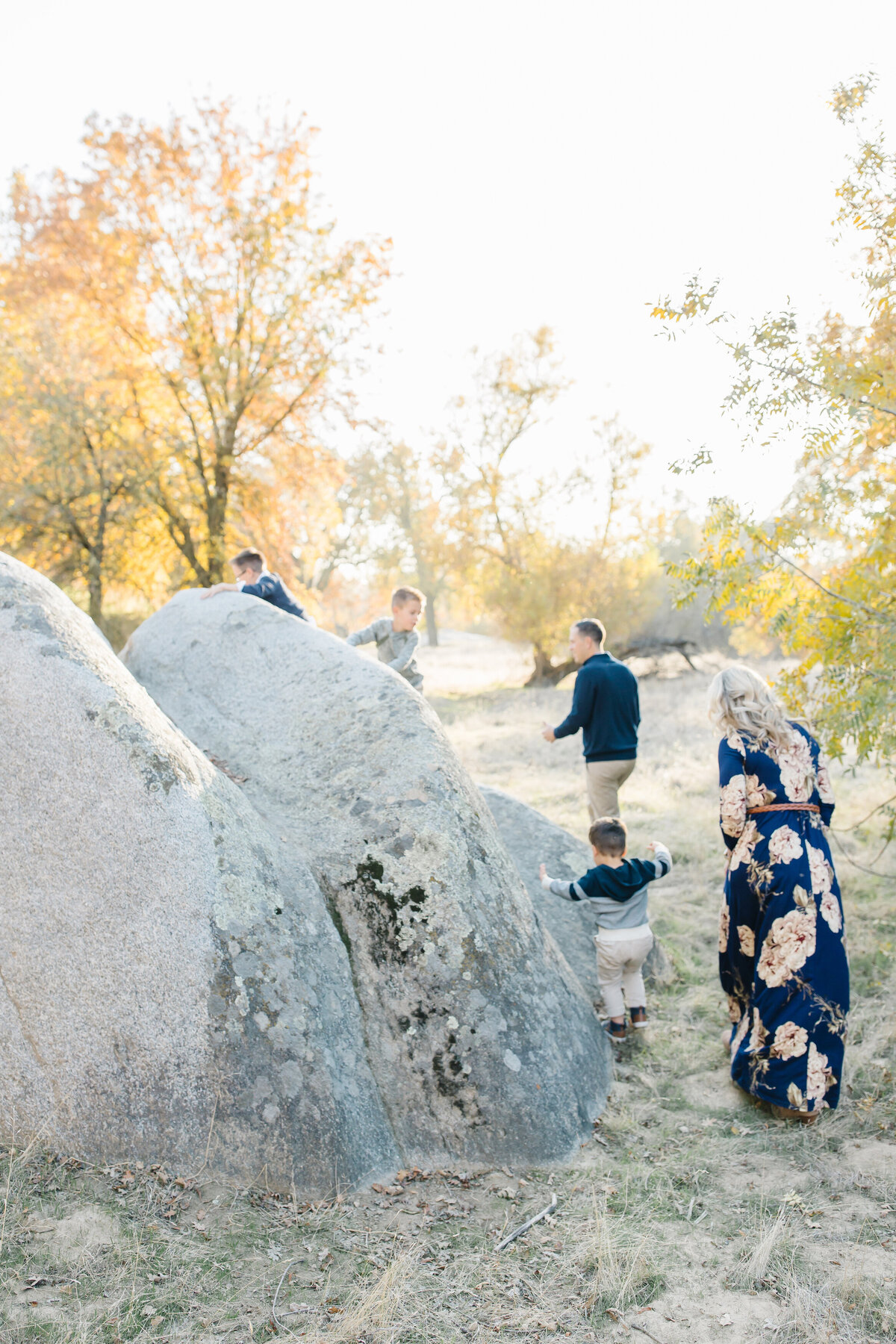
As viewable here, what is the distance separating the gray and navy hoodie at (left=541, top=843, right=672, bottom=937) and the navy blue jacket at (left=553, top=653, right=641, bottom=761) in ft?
4.74

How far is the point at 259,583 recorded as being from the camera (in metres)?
6.38

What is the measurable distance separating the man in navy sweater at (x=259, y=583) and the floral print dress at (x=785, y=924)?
334 centimetres

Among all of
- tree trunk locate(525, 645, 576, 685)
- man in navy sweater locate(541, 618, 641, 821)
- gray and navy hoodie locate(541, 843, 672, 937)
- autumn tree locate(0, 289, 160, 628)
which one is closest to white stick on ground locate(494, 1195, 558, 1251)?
gray and navy hoodie locate(541, 843, 672, 937)

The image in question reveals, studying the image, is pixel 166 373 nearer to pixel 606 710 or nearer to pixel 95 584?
pixel 95 584

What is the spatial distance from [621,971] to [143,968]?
2.86 meters

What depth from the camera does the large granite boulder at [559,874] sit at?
559cm

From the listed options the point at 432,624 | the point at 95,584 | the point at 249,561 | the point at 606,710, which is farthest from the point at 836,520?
the point at 432,624

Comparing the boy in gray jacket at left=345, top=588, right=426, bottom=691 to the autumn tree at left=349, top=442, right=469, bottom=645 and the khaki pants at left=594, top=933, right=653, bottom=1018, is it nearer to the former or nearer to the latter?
the khaki pants at left=594, top=933, right=653, bottom=1018

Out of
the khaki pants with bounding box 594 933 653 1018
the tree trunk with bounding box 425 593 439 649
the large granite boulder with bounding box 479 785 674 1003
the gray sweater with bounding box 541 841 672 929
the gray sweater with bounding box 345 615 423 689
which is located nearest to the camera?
the gray sweater with bounding box 541 841 672 929

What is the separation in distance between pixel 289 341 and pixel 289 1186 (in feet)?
49.9

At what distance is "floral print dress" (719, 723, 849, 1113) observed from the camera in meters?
4.34

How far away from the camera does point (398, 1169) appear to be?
3.70m

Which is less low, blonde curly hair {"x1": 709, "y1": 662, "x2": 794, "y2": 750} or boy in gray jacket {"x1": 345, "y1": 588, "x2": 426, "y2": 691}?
boy in gray jacket {"x1": 345, "y1": 588, "x2": 426, "y2": 691}

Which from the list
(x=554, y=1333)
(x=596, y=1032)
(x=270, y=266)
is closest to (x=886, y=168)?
(x=596, y=1032)
